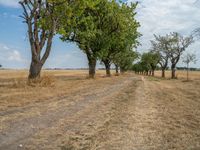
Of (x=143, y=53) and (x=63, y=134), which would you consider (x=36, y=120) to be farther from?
(x=143, y=53)

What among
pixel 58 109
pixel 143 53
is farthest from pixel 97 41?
pixel 143 53

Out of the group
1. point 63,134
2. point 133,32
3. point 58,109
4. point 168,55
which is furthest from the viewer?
point 168,55

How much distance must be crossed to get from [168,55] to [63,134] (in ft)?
232

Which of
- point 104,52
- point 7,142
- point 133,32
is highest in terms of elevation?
point 133,32

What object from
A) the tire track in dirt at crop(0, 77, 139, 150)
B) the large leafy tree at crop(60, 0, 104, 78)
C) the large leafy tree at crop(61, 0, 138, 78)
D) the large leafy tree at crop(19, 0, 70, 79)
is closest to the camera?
the tire track in dirt at crop(0, 77, 139, 150)

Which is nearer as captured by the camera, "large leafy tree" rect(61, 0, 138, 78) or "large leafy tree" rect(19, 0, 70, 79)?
"large leafy tree" rect(19, 0, 70, 79)

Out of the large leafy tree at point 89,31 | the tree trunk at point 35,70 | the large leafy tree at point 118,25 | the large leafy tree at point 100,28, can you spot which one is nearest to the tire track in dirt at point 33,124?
the tree trunk at point 35,70

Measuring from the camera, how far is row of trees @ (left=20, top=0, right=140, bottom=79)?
25.2 meters

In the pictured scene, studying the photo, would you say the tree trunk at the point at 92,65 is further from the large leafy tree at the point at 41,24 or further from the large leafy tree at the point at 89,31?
the large leafy tree at the point at 41,24

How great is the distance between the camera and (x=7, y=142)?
24.4ft

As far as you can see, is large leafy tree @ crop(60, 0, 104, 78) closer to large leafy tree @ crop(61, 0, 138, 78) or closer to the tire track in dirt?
large leafy tree @ crop(61, 0, 138, 78)

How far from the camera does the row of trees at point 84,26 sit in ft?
82.5

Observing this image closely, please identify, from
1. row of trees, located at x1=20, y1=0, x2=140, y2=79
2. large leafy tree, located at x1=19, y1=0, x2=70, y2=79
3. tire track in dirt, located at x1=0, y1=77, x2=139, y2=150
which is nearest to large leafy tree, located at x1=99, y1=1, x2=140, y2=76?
row of trees, located at x1=20, y1=0, x2=140, y2=79

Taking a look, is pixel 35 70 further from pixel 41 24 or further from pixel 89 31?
pixel 89 31
